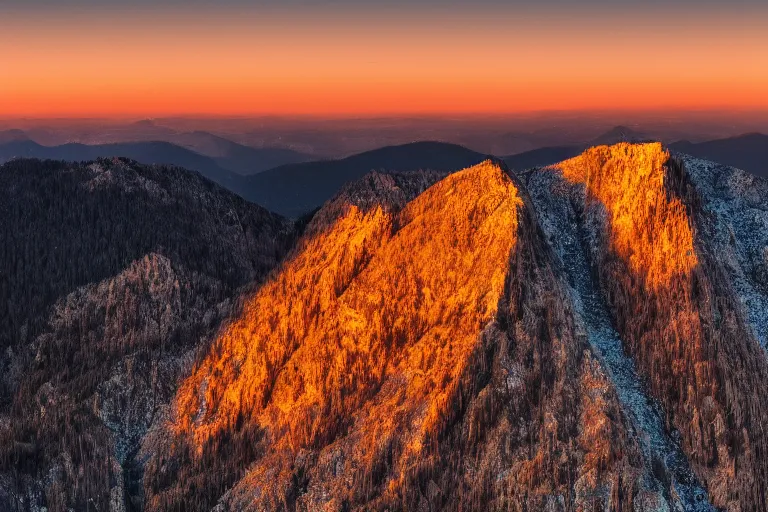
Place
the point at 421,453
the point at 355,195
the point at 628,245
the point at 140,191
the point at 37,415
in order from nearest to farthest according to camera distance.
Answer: the point at 421,453 → the point at 628,245 → the point at 37,415 → the point at 355,195 → the point at 140,191

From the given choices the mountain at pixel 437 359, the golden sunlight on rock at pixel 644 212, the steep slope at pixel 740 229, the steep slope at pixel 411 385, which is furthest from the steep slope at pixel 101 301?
the steep slope at pixel 740 229

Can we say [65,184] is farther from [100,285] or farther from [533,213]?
[533,213]

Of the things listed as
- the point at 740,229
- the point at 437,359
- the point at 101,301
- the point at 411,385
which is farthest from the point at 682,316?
the point at 101,301

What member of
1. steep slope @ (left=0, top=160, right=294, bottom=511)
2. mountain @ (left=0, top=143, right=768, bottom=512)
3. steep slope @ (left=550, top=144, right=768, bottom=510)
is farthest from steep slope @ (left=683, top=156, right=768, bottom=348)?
steep slope @ (left=0, top=160, right=294, bottom=511)

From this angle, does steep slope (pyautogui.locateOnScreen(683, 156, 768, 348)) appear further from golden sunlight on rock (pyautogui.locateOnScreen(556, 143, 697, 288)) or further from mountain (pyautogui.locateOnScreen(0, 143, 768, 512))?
golden sunlight on rock (pyautogui.locateOnScreen(556, 143, 697, 288))

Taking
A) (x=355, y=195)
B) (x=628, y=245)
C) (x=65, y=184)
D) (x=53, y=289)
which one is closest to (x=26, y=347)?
(x=53, y=289)

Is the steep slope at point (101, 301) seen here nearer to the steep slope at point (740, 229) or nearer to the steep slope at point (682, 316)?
the steep slope at point (682, 316)

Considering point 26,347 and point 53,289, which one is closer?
point 26,347

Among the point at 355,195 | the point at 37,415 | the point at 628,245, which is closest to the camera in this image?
the point at 628,245
